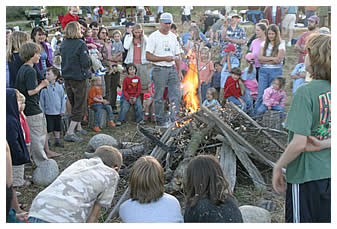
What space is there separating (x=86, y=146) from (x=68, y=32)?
1.95m

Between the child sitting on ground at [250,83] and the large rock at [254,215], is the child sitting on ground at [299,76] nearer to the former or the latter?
the child sitting on ground at [250,83]

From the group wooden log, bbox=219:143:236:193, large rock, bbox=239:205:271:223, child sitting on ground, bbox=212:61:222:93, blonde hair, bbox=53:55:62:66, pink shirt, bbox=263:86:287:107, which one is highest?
blonde hair, bbox=53:55:62:66

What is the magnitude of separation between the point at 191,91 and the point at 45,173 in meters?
2.66

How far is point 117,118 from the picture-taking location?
8344 millimetres

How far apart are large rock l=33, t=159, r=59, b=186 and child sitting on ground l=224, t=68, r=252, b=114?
3.70 meters

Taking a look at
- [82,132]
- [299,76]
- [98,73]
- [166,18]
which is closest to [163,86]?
[166,18]

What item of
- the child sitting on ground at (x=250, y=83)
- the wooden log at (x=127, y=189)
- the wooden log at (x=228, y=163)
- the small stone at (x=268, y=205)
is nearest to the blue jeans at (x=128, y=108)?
the child sitting on ground at (x=250, y=83)

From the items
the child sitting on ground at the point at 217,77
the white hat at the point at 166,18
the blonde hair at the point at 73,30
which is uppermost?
the white hat at the point at 166,18

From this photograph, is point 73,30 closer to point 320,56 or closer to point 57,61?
point 57,61

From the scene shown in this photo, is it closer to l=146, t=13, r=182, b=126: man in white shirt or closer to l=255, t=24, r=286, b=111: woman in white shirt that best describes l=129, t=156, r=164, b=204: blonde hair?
l=146, t=13, r=182, b=126: man in white shirt

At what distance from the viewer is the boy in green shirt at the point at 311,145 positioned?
283 centimetres

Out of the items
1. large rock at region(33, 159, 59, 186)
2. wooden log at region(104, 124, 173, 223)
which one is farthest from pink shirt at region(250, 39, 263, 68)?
large rock at region(33, 159, 59, 186)

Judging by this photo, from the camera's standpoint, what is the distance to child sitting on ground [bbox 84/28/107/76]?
800cm

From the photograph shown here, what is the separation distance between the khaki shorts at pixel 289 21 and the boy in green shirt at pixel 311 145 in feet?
35.5
